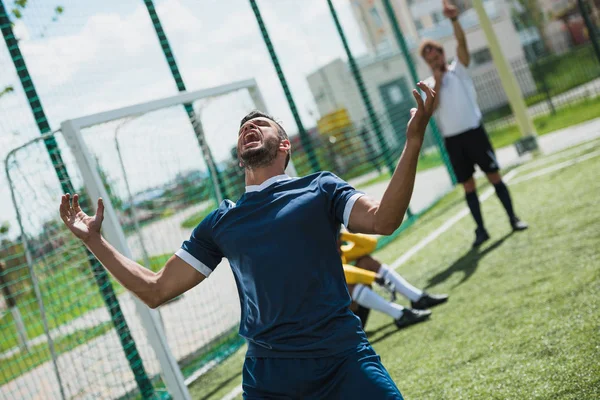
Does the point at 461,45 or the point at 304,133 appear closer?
the point at 461,45

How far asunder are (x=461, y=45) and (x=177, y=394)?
4.30 m

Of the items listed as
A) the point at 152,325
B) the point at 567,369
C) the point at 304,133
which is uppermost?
the point at 304,133

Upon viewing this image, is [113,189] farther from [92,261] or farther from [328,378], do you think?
[328,378]

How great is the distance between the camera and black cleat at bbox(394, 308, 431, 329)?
545cm

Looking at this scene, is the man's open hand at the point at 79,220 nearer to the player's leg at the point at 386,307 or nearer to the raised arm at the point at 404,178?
the raised arm at the point at 404,178

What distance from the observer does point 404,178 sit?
2.31 meters

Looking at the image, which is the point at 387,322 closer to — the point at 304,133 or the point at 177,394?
the point at 177,394

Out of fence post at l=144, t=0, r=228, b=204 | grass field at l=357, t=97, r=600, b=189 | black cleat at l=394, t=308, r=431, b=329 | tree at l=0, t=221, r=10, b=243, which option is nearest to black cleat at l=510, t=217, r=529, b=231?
black cleat at l=394, t=308, r=431, b=329

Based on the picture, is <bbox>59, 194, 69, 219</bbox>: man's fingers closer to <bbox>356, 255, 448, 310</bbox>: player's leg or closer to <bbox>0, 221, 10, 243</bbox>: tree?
<bbox>0, 221, 10, 243</bbox>: tree

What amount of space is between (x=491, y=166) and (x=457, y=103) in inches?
27.8

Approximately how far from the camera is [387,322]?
233 inches

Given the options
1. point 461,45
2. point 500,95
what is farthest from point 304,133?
point 500,95

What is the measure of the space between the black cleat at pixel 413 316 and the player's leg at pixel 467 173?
76.8 inches

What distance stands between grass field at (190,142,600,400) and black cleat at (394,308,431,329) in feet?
0.21
